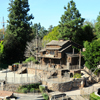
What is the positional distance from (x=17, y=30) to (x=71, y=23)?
56.9 feet

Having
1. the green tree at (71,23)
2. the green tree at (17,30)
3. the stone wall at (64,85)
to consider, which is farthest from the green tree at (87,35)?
the stone wall at (64,85)

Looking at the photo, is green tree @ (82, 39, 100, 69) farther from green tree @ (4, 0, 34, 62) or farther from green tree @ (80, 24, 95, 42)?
green tree @ (4, 0, 34, 62)

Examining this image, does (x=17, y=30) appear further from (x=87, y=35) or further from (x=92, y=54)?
(x=92, y=54)

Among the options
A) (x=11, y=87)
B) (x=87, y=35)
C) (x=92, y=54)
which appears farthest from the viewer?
(x=87, y=35)

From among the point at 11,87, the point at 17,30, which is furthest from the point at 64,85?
the point at 17,30

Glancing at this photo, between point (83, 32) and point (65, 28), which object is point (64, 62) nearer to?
point (65, 28)

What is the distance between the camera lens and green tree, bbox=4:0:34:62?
165 ft

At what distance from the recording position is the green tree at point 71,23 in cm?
4475

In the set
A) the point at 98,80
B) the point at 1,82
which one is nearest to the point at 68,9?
the point at 98,80

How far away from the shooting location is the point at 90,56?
3666 centimetres

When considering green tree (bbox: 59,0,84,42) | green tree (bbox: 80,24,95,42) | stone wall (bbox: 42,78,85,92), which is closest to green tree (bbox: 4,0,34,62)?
green tree (bbox: 59,0,84,42)

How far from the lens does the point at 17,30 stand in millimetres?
50469

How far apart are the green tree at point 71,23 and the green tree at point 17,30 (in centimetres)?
1288

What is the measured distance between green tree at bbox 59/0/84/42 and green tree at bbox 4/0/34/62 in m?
12.9
